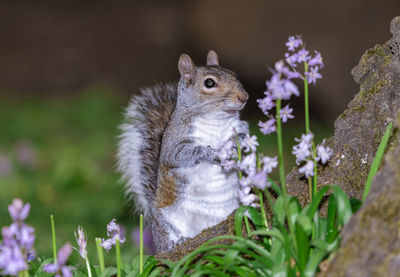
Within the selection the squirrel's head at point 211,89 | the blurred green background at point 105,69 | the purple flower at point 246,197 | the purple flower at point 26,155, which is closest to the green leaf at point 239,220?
the purple flower at point 246,197

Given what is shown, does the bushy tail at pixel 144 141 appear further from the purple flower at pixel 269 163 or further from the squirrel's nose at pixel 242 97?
the purple flower at pixel 269 163

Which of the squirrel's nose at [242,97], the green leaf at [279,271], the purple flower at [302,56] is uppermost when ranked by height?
the squirrel's nose at [242,97]

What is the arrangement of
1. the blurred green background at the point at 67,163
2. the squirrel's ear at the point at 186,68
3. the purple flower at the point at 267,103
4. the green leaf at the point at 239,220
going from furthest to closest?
the blurred green background at the point at 67,163 → the squirrel's ear at the point at 186,68 → the green leaf at the point at 239,220 → the purple flower at the point at 267,103

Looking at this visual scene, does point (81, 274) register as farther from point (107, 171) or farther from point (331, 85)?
point (331, 85)

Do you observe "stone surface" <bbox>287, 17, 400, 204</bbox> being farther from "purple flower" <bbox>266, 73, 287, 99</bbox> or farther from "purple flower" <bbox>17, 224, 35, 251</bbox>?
"purple flower" <bbox>17, 224, 35, 251</bbox>

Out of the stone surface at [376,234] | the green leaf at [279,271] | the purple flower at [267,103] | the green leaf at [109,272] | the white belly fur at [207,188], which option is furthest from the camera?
the white belly fur at [207,188]

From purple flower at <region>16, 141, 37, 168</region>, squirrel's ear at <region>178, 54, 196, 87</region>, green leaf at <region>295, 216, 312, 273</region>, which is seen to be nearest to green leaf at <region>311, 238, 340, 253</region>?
green leaf at <region>295, 216, 312, 273</region>

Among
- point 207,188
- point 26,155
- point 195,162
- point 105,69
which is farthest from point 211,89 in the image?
point 105,69
